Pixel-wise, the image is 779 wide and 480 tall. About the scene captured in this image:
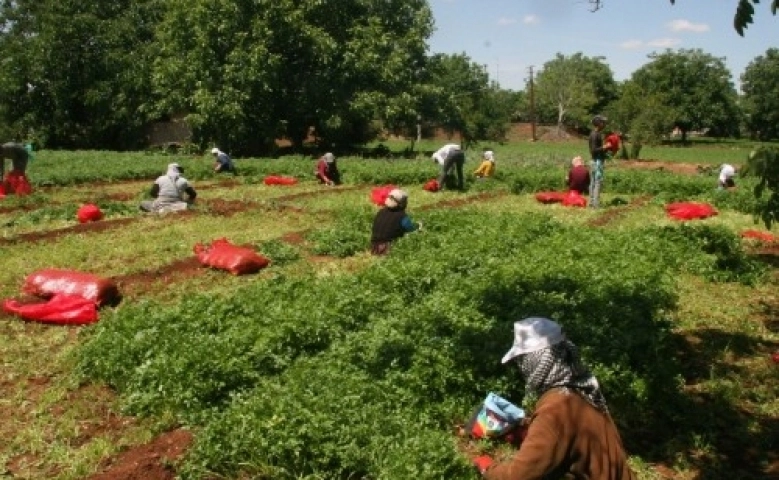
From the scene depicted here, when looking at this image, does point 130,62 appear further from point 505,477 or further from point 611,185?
point 505,477

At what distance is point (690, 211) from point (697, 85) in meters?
66.5

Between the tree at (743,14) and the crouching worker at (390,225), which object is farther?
the crouching worker at (390,225)

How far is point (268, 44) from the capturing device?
30625 millimetres

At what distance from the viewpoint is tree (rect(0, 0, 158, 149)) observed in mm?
37906

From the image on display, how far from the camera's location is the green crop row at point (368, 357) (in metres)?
4.43

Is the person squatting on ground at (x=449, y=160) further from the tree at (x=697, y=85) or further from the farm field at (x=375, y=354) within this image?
the tree at (x=697, y=85)

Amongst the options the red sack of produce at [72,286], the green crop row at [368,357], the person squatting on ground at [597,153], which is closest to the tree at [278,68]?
the person squatting on ground at [597,153]

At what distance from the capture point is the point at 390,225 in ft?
34.8

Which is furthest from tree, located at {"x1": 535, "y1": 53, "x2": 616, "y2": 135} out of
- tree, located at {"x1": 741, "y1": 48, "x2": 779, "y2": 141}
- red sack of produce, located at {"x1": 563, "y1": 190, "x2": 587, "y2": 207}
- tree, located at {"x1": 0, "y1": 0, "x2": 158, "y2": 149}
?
red sack of produce, located at {"x1": 563, "y1": 190, "x2": 587, "y2": 207}

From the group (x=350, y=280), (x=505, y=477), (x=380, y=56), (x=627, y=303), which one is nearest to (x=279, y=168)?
(x=380, y=56)

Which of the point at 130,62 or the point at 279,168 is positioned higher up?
the point at 130,62

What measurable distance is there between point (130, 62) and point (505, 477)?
1557 inches

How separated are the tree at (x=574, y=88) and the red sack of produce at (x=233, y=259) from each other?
68.9 m

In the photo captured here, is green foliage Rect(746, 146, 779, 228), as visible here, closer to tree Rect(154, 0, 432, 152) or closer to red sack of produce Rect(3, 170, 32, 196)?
red sack of produce Rect(3, 170, 32, 196)
